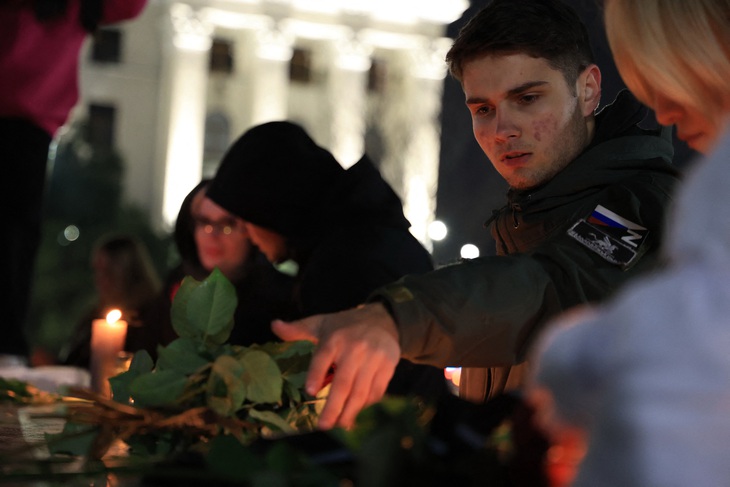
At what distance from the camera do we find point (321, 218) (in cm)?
243

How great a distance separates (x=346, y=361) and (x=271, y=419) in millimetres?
150

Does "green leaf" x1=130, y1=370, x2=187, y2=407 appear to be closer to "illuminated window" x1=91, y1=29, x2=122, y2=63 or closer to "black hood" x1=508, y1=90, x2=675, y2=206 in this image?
"black hood" x1=508, y1=90, x2=675, y2=206

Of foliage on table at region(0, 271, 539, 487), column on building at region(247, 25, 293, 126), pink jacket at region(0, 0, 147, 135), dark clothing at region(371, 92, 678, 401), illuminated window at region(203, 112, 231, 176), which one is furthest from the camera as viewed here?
illuminated window at region(203, 112, 231, 176)

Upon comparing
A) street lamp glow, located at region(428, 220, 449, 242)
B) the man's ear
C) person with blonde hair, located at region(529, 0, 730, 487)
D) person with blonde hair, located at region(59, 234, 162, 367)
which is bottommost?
person with blonde hair, located at region(59, 234, 162, 367)

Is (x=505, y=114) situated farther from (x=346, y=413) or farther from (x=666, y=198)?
(x=346, y=413)

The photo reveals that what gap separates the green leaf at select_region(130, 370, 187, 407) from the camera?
0.69 metres

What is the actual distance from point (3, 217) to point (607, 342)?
2602 mm

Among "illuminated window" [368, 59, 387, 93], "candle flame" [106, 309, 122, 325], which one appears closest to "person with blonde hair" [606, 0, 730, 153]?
"candle flame" [106, 309, 122, 325]

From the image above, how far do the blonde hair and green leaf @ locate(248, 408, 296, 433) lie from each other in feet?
1.17

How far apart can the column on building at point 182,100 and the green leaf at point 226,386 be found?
97.9 ft

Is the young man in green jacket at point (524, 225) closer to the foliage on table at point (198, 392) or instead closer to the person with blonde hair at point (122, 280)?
the foliage on table at point (198, 392)

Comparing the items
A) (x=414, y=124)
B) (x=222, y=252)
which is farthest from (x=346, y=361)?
(x=414, y=124)

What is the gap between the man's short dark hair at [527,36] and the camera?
1437mm

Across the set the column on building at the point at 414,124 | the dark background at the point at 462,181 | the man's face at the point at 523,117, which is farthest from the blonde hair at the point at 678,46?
the column on building at the point at 414,124
